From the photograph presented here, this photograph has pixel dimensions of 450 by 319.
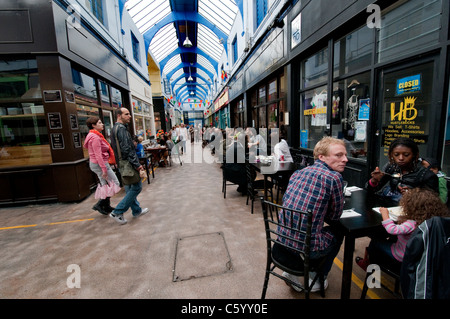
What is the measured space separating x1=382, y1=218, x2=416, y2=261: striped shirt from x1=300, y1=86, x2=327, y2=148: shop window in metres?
3.22

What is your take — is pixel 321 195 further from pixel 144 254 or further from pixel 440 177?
pixel 144 254

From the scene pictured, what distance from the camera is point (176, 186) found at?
577 centimetres

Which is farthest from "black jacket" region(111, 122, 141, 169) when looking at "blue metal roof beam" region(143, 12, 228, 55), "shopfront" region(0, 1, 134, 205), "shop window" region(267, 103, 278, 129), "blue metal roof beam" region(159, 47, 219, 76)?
"blue metal roof beam" region(159, 47, 219, 76)

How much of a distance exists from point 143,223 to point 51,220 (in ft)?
6.08

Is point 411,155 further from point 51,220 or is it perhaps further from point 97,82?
point 97,82

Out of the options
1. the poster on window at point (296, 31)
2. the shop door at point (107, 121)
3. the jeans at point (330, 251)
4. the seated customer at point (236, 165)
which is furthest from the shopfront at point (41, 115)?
the poster on window at point (296, 31)

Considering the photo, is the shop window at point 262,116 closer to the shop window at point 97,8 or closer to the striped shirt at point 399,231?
the shop window at point 97,8

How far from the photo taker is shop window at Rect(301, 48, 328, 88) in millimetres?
4383

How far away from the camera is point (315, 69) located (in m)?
4.71

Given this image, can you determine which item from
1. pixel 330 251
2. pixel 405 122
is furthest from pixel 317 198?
pixel 405 122

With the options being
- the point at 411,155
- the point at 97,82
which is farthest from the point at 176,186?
the point at 411,155

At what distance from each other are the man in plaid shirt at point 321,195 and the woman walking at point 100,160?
3.17 meters

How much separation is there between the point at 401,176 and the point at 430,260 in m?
1.23

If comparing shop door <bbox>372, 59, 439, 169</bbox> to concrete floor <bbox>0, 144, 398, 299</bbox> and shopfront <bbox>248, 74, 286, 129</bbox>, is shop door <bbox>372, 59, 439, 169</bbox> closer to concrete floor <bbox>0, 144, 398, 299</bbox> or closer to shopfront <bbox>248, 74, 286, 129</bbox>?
concrete floor <bbox>0, 144, 398, 299</bbox>
